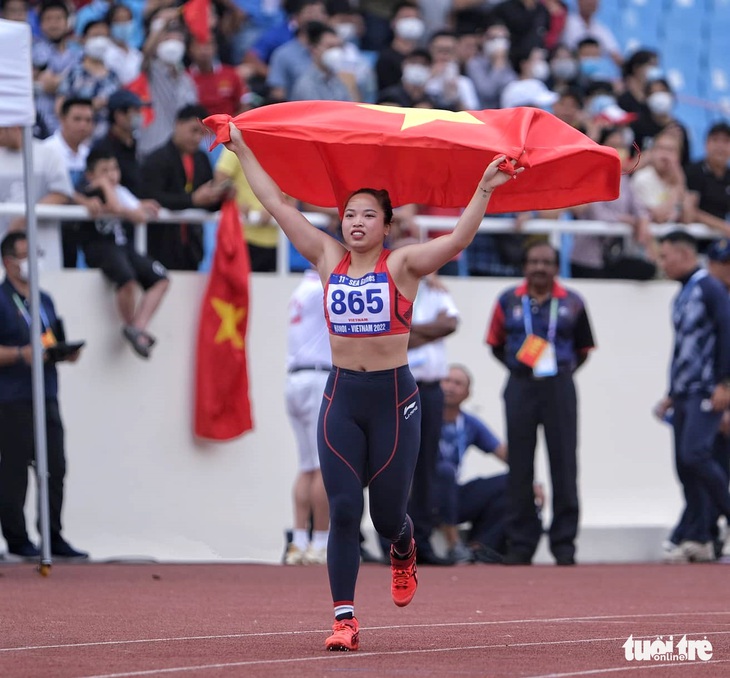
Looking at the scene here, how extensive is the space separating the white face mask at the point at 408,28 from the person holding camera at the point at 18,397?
6.79 metres

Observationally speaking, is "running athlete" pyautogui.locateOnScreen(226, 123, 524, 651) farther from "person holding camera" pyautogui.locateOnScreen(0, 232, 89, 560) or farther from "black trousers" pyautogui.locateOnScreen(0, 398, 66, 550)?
"black trousers" pyautogui.locateOnScreen(0, 398, 66, 550)

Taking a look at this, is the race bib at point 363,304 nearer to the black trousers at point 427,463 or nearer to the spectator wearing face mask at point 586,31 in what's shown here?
the black trousers at point 427,463

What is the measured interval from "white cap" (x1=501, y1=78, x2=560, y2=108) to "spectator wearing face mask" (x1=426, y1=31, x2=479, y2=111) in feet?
1.26

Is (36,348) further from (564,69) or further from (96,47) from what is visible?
(564,69)

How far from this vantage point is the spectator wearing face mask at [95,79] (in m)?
14.8

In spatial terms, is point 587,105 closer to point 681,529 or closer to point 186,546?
point 681,529

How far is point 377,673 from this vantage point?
20.3 ft

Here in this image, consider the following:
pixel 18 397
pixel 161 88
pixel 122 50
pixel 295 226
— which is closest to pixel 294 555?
pixel 18 397

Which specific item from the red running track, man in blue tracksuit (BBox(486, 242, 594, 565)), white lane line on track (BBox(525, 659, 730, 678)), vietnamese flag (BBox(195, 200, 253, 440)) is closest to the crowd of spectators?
vietnamese flag (BBox(195, 200, 253, 440))

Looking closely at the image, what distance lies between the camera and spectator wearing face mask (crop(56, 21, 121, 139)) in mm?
14750

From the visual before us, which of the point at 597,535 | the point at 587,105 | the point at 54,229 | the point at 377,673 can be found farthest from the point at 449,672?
the point at 587,105

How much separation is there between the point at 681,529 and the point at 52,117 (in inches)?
261

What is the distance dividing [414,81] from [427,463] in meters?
5.19

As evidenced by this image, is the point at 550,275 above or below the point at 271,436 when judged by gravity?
above
